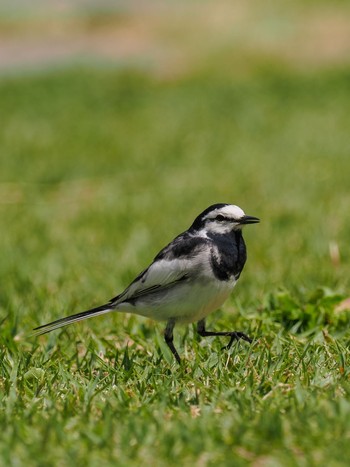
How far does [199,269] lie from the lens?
450cm

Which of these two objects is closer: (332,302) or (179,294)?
(179,294)

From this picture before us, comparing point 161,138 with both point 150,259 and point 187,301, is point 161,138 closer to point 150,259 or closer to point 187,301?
point 150,259

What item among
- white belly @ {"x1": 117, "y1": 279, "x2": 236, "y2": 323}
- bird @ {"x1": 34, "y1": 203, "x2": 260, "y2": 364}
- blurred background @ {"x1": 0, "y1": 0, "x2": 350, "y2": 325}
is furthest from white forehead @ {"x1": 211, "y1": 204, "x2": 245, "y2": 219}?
blurred background @ {"x1": 0, "y1": 0, "x2": 350, "y2": 325}

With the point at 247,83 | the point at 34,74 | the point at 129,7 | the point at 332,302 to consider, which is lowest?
the point at 332,302

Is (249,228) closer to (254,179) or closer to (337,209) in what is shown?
(337,209)

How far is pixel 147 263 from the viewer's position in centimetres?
739

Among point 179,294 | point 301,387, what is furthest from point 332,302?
point 301,387

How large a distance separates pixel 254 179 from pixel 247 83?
9007 mm

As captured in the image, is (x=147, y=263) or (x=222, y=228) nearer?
(x=222, y=228)

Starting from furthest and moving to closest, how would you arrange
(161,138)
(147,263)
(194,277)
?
(161,138)
(147,263)
(194,277)

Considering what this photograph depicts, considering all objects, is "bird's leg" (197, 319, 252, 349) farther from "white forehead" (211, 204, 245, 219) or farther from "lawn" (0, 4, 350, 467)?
"white forehead" (211, 204, 245, 219)

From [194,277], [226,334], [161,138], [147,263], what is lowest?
[226,334]

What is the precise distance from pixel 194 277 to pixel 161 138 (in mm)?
10151

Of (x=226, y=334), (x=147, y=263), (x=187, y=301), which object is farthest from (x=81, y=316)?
(x=147, y=263)
